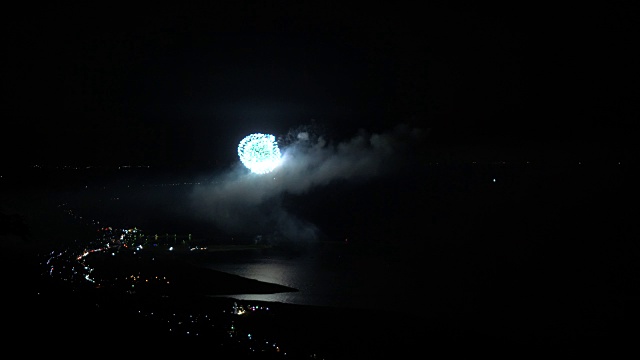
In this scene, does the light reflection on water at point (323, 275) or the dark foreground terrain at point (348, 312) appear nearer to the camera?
the dark foreground terrain at point (348, 312)

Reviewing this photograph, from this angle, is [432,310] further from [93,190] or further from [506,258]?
[93,190]

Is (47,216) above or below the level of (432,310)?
above

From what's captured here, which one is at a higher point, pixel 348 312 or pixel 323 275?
pixel 323 275

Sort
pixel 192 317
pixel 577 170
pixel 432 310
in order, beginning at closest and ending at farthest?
pixel 192 317 → pixel 432 310 → pixel 577 170

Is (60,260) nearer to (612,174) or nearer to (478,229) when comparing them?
(478,229)

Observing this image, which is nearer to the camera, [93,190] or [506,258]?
[506,258]

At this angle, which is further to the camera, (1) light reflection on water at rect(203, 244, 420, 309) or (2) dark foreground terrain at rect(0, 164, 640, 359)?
(1) light reflection on water at rect(203, 244, 420, 309)

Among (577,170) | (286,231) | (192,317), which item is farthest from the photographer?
(577,170)

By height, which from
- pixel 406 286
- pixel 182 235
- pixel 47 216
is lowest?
pixel 406 286

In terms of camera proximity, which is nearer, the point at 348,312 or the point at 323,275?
the point at 348,312

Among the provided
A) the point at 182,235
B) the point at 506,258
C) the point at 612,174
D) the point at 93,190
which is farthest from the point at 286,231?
the point at 612,174

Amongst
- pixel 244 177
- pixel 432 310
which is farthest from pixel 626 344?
pixel 244 177
